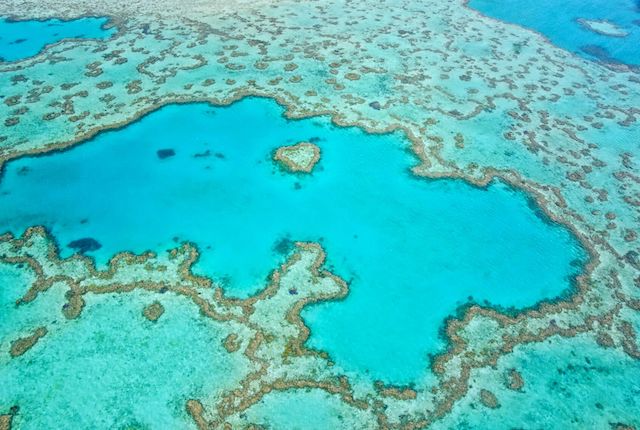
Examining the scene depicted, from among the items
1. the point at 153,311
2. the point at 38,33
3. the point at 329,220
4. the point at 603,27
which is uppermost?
the point at 603,27

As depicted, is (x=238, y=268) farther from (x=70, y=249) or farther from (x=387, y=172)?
(x=387, y=172)

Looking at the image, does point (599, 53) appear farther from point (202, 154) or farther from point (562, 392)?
point (202, 154)

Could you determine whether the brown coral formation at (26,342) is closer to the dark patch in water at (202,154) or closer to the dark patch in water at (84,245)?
the dark patch in water at (84,245)

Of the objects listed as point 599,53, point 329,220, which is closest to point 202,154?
point 329,220

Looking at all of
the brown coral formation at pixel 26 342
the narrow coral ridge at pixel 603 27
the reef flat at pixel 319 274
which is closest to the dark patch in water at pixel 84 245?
the reef flat at pixel 319 274

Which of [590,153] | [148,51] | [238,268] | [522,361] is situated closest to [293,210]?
[238,268]
